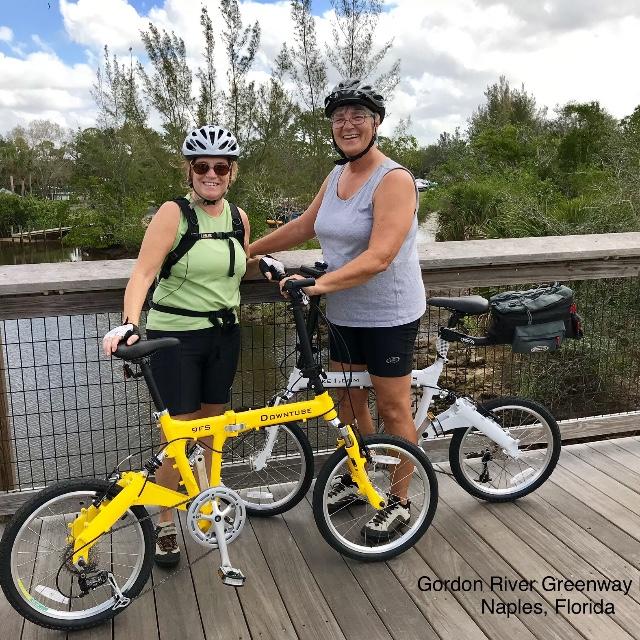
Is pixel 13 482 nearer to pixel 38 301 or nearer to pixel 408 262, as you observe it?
pixel 38 301

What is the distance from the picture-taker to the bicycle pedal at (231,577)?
2.21m

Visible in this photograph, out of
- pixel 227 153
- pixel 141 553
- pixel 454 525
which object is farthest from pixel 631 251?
pixel 141 553

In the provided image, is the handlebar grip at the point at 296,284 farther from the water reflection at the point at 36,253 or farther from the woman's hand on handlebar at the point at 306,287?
the water reflection at the point at 36,253

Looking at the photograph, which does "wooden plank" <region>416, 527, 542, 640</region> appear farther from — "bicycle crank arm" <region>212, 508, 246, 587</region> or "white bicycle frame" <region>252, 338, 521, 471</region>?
"bicycle crank arm" <region>212, 508, 246, 587</region>

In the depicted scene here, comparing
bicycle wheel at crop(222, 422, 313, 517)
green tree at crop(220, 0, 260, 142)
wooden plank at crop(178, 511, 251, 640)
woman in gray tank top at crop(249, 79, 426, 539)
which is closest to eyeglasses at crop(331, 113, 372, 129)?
woman in gray tank top at crop(249, 79, 426, 539)

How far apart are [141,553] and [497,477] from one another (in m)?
1.60

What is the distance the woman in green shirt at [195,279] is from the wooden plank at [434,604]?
0.80m

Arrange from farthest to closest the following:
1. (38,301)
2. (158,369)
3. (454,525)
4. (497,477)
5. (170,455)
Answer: (497,477) < (454,525) < (38,301) < (158,369) < (170,455)

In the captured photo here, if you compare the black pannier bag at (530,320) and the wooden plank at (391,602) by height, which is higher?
the black pannier bag at (530,320)

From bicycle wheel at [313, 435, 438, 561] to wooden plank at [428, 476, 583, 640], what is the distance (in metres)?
0.12

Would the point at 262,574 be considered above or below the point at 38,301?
below

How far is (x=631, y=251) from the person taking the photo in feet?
10.7

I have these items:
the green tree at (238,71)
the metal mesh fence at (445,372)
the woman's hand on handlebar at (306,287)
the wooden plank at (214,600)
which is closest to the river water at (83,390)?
the metal mesh fence at (445,372)

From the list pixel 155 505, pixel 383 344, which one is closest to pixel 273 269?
pixel 383 344
